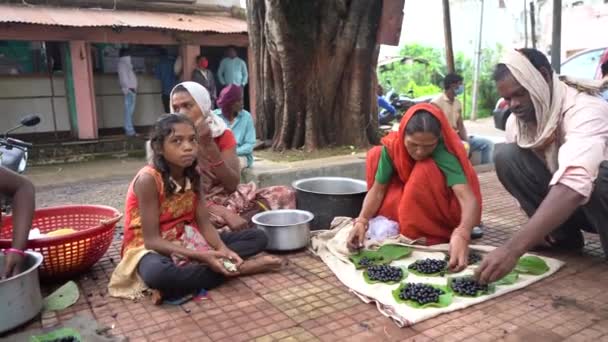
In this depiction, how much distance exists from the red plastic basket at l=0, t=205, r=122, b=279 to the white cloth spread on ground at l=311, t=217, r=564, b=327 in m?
1.33

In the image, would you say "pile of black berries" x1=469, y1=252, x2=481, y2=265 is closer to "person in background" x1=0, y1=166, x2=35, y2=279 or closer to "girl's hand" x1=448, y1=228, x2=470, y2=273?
"girl's hand" x1=448, y1=228, x2=470, y2=273

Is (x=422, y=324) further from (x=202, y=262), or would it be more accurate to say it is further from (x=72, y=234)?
(x=72, y=234)

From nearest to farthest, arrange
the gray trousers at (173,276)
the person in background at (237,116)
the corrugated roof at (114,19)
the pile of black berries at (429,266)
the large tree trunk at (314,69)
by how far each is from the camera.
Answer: the gray trousers at (173,276) → the pile of black berries at (429,266) → the person in background at (237,116) → the large tree trunk at (314,69) → the corrugated roof at (114,19)

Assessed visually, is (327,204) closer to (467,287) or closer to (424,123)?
(424,123)

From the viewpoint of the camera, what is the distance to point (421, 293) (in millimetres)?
2381

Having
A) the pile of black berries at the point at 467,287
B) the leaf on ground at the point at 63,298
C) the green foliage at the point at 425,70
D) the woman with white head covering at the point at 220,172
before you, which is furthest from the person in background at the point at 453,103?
the green foliage at the point at 425,70

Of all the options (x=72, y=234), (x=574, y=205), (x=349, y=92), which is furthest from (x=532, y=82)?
(x=349, y=92)

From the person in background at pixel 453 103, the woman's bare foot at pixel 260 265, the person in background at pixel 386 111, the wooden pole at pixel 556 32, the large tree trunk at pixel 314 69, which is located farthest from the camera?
the person in background at pixel 386 111

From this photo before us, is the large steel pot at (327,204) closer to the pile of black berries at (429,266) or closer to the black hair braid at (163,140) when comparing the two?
the pile of black berries at (429,266)

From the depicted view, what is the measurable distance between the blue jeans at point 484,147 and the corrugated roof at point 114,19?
494 cm

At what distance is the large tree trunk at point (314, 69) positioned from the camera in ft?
18.4

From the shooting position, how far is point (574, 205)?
2309mm

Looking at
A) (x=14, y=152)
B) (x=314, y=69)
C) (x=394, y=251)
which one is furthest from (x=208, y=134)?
(x=314, y=69)

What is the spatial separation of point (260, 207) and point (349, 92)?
2832 millimetres
